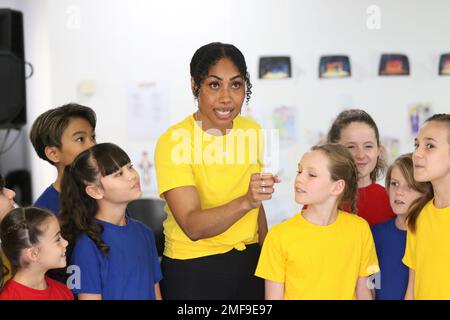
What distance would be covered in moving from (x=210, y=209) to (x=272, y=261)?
0.60 feet

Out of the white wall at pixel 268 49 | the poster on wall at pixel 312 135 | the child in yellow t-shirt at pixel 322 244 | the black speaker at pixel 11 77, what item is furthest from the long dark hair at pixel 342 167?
the black speaker at pixel 11 77

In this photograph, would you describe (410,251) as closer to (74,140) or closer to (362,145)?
(362,145)

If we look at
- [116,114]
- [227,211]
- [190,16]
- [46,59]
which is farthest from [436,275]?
[46,59]

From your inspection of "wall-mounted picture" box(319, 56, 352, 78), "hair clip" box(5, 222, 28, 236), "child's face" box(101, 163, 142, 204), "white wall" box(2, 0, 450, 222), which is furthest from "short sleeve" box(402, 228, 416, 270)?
"hair clip" box(5, 222, 28, 236)

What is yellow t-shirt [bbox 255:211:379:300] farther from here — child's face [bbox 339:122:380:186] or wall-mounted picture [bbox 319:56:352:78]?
wall-mounted picture [bbox 319:56:352:78]

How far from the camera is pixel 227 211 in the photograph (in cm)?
130

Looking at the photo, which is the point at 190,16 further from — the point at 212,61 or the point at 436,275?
the point at 436,275

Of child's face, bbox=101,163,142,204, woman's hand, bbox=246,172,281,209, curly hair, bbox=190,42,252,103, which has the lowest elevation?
child's face, bbox=101,163,142,204

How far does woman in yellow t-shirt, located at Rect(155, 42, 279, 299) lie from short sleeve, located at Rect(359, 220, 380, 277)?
9.9 inches

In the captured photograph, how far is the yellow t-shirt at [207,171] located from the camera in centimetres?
138

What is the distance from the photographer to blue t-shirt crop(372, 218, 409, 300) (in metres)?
1.49

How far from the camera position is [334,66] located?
205 cm

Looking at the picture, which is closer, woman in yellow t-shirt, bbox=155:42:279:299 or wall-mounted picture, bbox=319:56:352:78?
woman in yellow t-shirt, bbox=155:42:279:299

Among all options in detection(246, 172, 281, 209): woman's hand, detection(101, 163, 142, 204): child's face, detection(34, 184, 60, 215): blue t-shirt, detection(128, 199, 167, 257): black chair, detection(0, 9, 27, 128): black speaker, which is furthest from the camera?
detection(128, 199, 167, 257): black chair
